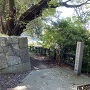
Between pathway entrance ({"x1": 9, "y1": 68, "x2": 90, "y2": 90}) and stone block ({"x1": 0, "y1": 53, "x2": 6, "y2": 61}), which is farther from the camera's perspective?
stone block ({"x1": 0, "y1": 53, "x2": 6, "y2": 61})

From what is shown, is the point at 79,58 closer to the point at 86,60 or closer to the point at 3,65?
the point at 86,60

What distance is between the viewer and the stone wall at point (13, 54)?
587 centimetres

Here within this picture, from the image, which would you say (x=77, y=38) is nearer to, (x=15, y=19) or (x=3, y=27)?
(x=15, y=19)

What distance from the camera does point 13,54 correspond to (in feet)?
20.0

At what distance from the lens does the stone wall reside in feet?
19.2

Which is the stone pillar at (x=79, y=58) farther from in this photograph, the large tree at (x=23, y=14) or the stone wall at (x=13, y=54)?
the large tree at (x=23, y=14)

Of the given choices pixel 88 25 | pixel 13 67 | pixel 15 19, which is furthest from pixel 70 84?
pixel 15 19

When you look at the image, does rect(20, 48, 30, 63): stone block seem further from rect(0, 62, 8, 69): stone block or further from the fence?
the fence

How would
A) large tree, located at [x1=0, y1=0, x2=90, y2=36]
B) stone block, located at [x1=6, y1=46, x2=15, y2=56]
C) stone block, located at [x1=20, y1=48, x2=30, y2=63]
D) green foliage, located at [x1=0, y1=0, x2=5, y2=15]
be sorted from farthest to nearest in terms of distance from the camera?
green foliage, located at [x1=0, y1=0, x2=5, y2=15]
large tree, located at [x1=0, y1=0, x2=90, y2=36]
stone block, located at [x1=20, y1=48, x2=30, y2=63]
stone block, located at [x1=6, y1=46, x2=15, y2=56]

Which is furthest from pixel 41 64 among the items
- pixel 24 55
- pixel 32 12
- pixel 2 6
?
pixel 2 6

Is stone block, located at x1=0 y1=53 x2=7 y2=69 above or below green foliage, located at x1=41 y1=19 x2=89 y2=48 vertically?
below

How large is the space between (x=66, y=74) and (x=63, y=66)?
1261 millimetres

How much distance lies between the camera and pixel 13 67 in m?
5.96

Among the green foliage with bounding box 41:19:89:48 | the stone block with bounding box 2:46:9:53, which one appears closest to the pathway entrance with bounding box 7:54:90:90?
the stone block with bounding box 2:46:9:53
